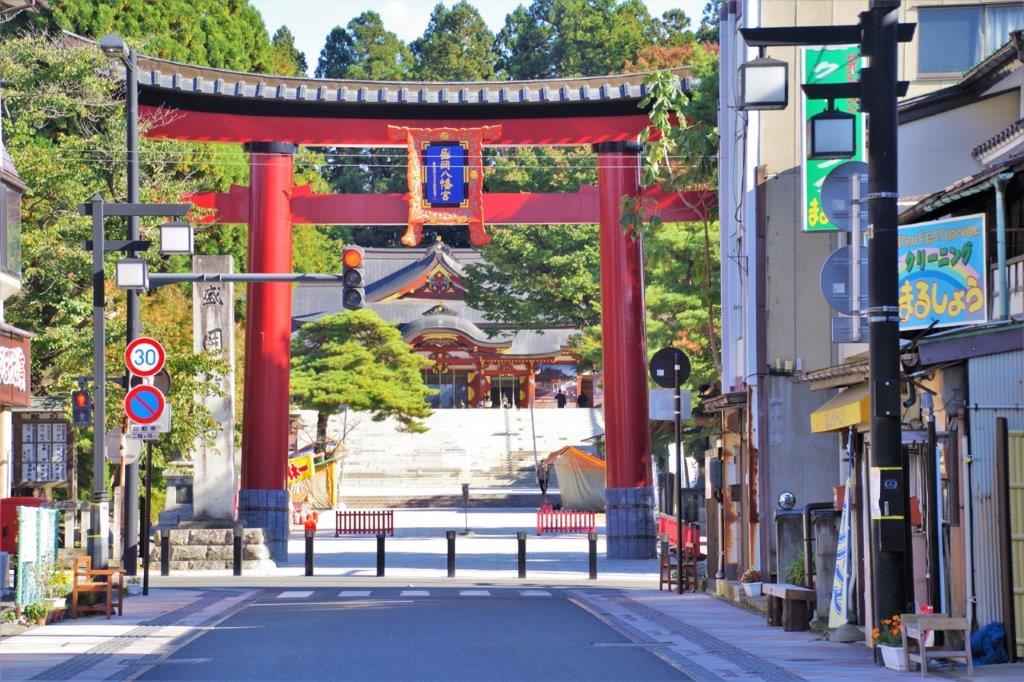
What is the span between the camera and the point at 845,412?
1572 centimetres

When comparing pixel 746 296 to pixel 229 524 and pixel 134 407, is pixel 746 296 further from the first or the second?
pixel 229 524

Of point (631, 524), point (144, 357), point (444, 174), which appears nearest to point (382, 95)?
point (444, 174)

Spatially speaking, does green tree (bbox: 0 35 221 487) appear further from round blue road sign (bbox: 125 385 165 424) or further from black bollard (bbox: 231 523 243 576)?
round blue road sign (bbox: 125 385 165 424)

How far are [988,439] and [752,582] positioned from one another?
8.02 m

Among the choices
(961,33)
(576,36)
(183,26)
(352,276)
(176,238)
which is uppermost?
(576,36)

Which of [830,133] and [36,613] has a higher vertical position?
[830,133]

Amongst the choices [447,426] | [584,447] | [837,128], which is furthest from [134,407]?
[447,426]

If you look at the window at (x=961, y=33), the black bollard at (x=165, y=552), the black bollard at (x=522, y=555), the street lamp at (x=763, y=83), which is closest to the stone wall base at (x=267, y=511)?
the black bollard at (x=165, y=552)

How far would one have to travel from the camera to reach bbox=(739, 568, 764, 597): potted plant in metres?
20.8

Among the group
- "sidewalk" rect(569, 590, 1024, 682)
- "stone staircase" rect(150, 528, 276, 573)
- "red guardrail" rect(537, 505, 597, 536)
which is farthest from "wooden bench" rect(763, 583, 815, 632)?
"red guardrail" rect(537, 505, 597, 536)

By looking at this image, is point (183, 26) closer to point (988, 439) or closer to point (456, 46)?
point (988, 439)

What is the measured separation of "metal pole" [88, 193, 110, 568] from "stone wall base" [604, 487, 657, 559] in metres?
12.8

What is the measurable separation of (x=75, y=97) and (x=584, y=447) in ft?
124

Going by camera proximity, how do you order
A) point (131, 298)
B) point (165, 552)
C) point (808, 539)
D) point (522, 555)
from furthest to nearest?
point (165, 552)
point (522, 555)
point (131, 298)
point (808, 539)
